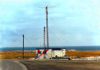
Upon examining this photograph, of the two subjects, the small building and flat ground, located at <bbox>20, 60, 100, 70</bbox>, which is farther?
the small building

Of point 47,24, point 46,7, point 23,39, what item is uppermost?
point 46,7

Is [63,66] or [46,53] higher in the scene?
[46,53]

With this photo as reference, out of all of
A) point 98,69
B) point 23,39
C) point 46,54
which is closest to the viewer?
point 98,69

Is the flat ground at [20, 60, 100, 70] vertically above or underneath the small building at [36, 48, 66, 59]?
underneath

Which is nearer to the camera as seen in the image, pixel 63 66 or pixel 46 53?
pixel 63 66

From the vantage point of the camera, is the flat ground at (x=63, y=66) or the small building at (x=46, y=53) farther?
the small building at (x=46, y=53)

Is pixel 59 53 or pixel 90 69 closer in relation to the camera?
pixel 90 69

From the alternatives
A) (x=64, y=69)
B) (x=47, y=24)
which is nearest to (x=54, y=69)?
(x=64, y=69)

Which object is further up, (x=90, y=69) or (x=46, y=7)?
(x=46, y=7)

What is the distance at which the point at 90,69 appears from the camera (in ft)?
58.2

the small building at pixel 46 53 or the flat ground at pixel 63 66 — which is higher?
the small building at pixel 46 53

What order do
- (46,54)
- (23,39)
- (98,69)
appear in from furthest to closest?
(23,39) → (46,54) → (98,69)

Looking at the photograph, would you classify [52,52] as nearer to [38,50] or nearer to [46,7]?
[38,50]

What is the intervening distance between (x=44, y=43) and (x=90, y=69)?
1714cm
